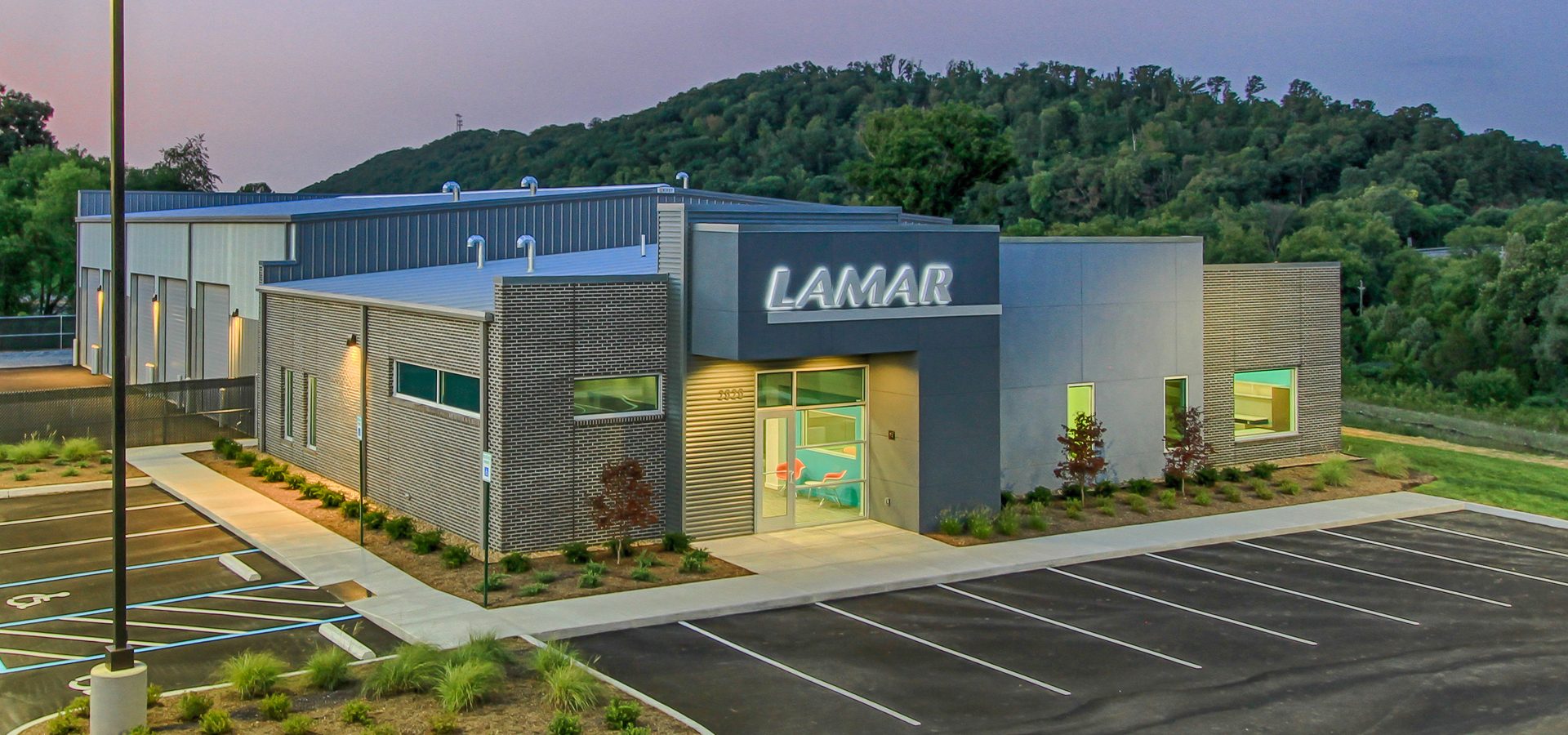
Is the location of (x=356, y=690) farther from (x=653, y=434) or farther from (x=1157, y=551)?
(x=1157, y=551)

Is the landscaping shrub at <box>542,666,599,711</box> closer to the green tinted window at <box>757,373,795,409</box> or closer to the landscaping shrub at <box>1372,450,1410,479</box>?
the green tinted window at <box>757,373,795,409</box>

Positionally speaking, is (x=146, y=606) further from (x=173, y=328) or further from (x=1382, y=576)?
(x=173, y=328)

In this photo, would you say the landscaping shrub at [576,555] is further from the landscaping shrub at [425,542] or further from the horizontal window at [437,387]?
the horizontal window at [437,387]

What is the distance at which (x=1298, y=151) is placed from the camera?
3927 inches

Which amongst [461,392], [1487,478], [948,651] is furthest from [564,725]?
[1487,478]

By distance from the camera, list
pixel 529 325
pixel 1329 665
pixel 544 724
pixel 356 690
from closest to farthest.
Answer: pixel 544 724 → pixel 356 690 → pixel 1329 665 → pixel 529 325

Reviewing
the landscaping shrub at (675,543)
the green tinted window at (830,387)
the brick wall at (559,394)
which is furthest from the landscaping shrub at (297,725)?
the green tinted window at (830,387)

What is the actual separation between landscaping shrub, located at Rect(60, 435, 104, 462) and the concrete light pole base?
19.3m

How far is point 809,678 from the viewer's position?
1555 centimetres

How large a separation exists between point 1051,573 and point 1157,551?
268cm

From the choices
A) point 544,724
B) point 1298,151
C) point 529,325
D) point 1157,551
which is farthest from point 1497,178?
point 544,724

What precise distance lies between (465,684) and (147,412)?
72.8 ft

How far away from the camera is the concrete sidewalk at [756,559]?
17656 mm

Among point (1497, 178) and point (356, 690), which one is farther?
point (1497, 178)
